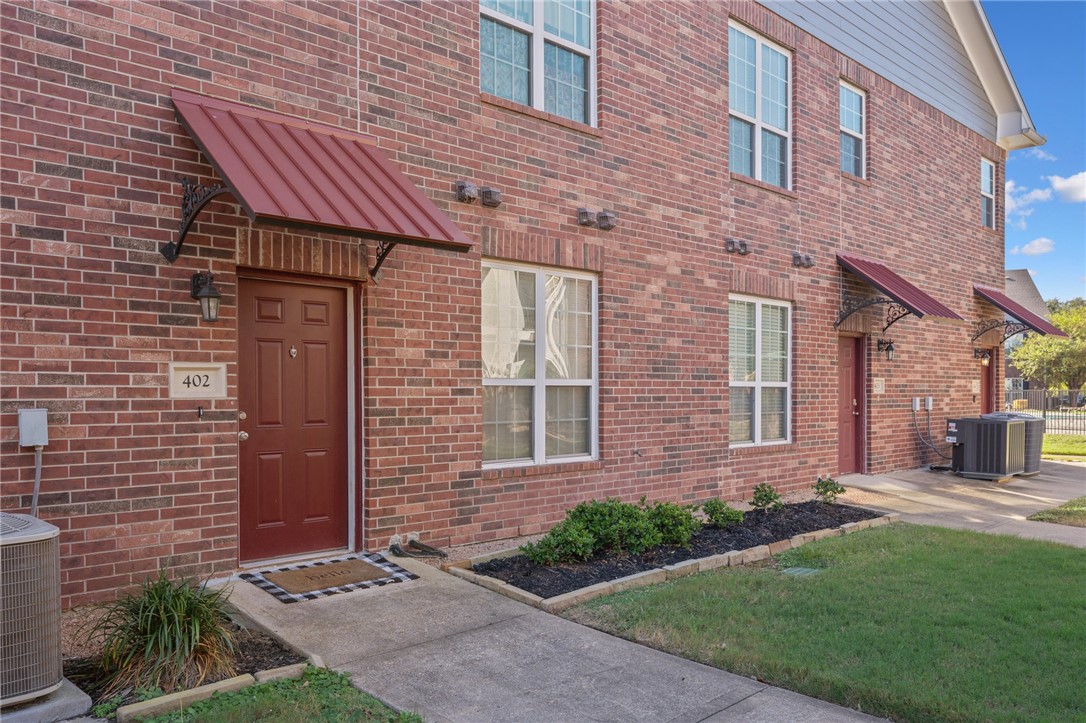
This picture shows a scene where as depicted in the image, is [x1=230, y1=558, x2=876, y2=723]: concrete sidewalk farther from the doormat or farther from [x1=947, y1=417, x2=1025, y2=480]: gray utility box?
[x1=947, y1=417, x2=1025, y2=480]: gray utility box

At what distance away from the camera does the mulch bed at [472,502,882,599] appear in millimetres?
6145

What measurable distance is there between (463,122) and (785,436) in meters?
7.10

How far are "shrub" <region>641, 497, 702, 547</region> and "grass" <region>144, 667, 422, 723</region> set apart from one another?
3.78 metres

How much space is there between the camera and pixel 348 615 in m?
5.23

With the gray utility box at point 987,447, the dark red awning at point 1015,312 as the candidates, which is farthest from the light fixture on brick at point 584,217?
the dark red awning at point 1015,312

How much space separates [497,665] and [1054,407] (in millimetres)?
37173

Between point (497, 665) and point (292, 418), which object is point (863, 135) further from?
point (497, 665)

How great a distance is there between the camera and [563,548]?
258 inches

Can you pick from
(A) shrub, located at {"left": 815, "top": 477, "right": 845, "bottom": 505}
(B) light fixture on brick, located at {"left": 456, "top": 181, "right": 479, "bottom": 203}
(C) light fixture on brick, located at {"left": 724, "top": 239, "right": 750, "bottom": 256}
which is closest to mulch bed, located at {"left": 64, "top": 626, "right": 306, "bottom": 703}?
(B) light fixture on brick, located at {"left": 456, "top": 181, "right": 479, "bottom": 203}

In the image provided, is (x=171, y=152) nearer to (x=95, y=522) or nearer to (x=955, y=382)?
(x=95, y=522)

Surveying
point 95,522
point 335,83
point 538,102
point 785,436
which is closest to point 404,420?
point 95,522

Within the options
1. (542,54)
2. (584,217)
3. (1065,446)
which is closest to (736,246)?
(584,217)

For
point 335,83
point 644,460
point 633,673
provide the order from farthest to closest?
point 644,460 < point 335,83 < point 633,673

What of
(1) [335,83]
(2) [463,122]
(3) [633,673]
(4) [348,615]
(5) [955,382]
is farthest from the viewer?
(5) [955,382]
